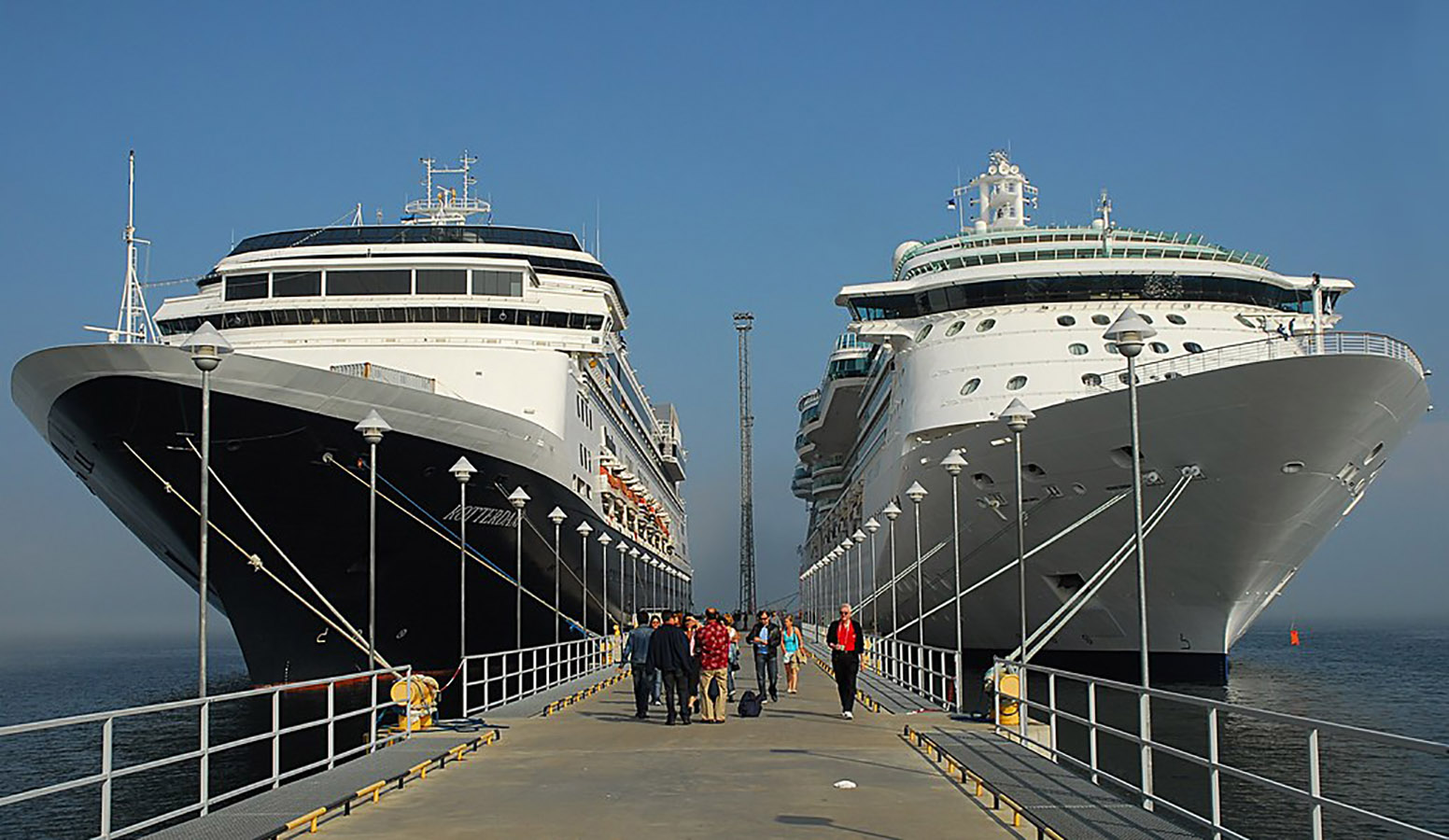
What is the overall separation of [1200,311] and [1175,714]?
866cm

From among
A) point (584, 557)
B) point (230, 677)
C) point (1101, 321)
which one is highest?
point (1101, 321)

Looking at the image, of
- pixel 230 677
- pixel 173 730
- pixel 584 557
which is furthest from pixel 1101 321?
pixel 230 677

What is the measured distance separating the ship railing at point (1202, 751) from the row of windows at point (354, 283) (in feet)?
53.4

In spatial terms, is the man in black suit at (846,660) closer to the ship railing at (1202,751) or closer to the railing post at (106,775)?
the ship railing at (1202,751)

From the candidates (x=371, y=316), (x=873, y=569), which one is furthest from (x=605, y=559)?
(x=371, y=316)

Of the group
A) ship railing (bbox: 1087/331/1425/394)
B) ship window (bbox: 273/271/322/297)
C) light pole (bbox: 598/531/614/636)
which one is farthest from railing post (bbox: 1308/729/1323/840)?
light pole (bbox: 598/531/614/636)

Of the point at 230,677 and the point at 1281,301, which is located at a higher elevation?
the point at 1281,301

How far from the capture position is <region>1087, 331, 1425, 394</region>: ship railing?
22828 millimetres

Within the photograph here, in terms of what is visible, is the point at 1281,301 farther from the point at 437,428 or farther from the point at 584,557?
the point at 437,428

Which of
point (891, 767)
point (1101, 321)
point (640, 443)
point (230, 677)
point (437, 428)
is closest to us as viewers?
point (891, 767)

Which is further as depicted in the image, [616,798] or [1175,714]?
[1175,714]

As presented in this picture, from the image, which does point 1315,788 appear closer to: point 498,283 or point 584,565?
point 584,565

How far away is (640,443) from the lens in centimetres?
5741

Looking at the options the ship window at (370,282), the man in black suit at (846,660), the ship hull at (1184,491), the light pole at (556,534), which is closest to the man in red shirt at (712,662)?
the man in black suit at (846,660)
